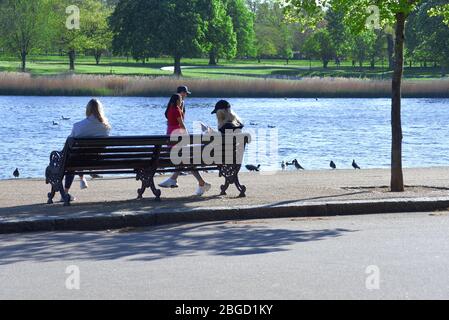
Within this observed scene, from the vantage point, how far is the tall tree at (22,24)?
101750 millimetres

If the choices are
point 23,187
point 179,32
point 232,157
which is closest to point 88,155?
point 232,157

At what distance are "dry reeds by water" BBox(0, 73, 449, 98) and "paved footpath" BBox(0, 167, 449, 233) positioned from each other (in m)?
48.6

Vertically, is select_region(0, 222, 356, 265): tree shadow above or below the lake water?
above

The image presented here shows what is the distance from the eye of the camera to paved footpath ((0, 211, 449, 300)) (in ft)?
27.7

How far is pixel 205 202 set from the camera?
13820mm

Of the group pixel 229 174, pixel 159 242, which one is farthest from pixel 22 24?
pixel 159 242

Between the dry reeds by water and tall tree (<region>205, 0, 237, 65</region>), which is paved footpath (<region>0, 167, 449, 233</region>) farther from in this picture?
tall tree (<region>205, 0, 237, 65</region>)

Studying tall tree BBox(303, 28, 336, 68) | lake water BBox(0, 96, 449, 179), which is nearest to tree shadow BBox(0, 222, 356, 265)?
lake water BBox(0, 96, 449, 179)

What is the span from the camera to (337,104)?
6606cm

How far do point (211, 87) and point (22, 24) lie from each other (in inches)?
1632

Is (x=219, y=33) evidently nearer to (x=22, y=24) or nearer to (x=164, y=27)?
(x=164, y=27)

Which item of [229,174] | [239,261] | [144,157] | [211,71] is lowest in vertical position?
[211,71]

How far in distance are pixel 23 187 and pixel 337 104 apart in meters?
50.6

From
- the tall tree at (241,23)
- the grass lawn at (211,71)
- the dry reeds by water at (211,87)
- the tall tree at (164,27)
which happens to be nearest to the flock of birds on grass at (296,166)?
the dry reeds by water at (211,87)
